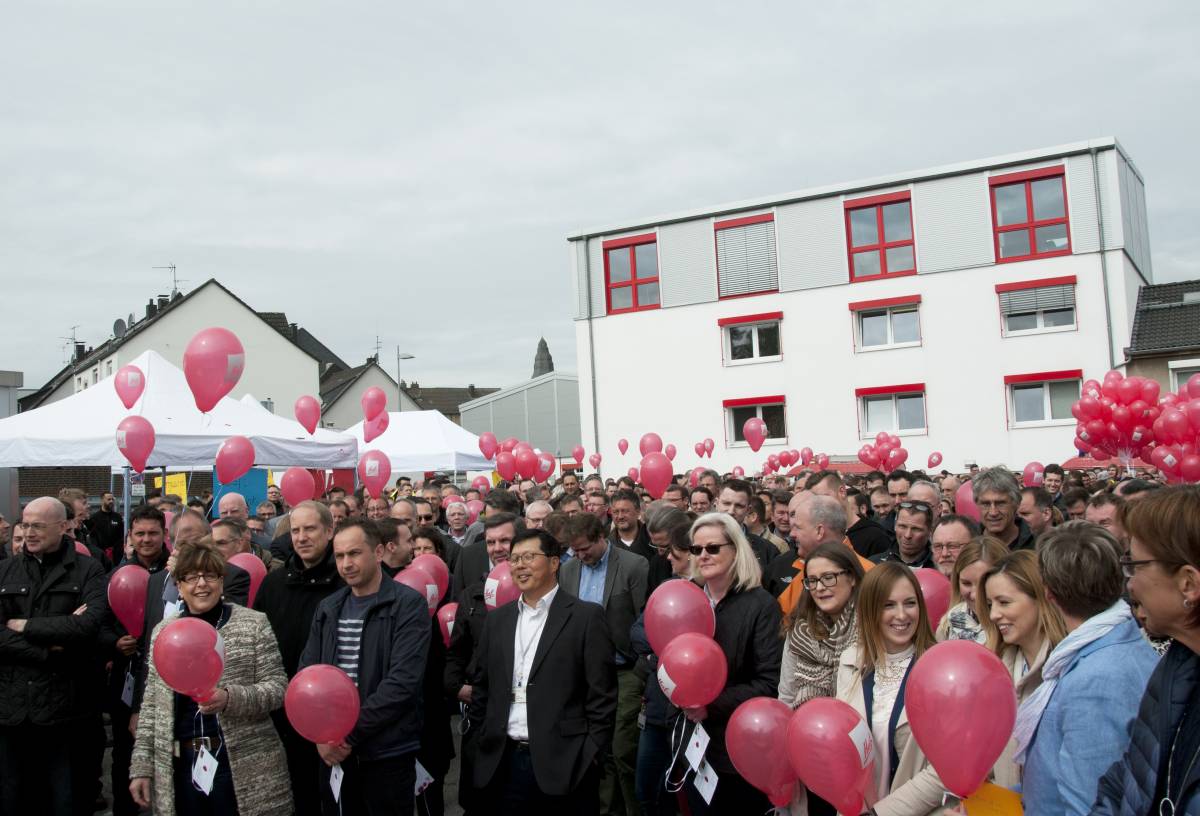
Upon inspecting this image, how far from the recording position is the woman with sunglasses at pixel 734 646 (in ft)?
13.2

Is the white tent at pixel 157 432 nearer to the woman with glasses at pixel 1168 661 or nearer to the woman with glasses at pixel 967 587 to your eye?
the woman with glasses at pixel 967 587

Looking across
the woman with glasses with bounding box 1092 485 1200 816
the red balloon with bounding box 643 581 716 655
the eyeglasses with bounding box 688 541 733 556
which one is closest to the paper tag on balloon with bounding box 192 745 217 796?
the red balloon with bounding box 643 581 716 655

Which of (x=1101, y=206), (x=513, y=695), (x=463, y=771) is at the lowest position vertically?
(x=463, y=771)

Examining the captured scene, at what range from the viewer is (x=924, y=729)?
279cm

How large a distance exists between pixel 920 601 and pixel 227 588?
3.45 meters

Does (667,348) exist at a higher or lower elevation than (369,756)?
higher

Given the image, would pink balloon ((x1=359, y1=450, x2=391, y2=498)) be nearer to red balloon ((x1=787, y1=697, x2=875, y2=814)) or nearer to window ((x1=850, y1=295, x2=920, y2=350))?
red balloon ((x1=787, y1=697, x2=875, y2=814))

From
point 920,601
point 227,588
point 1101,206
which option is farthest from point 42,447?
point 1101,206

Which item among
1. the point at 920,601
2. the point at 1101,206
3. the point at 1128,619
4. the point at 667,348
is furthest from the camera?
the point at 667,348

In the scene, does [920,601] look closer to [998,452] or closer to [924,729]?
[924,729]

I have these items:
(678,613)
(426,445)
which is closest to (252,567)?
(678,613)

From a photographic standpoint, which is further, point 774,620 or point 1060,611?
point 774,620

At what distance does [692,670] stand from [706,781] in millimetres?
612

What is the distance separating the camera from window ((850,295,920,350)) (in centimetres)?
2634
